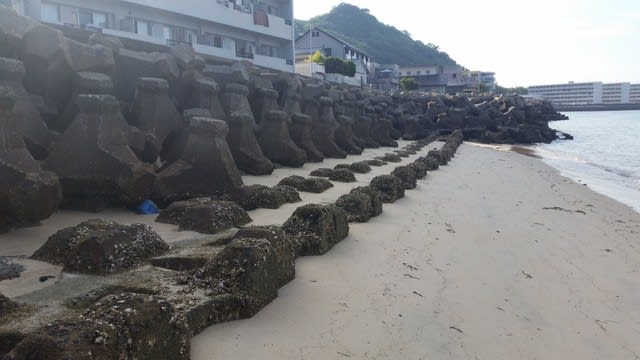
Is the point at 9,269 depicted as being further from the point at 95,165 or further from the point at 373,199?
the point at 373,199

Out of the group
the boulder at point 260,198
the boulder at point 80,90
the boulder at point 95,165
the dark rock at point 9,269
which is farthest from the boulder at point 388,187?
the dark rock at point 9,269

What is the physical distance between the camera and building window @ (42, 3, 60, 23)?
22625 millimetres

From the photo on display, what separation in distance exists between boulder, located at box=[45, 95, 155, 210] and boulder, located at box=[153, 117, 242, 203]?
0.55 m

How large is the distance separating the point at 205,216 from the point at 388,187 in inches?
154

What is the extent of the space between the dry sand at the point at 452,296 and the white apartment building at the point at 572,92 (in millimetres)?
164567

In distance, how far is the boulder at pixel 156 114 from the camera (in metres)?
8.48

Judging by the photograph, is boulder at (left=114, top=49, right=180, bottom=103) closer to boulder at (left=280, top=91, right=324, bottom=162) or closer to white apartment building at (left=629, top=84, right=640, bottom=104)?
boulder at (left=280, top=91, right=324, bottom=162)

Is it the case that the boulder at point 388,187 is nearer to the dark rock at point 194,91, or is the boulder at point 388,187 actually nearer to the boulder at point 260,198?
the boulder at point 260,198

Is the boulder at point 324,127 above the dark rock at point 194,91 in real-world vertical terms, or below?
below

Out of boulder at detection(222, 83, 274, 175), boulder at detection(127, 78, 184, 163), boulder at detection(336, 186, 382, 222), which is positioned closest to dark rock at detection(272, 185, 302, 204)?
boulder at detection(336, 186, 382, 222)

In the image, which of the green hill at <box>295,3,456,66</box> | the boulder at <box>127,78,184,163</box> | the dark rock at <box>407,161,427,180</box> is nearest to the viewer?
the boulder at <box>127,78,184,163</box>

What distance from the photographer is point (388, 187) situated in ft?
28.7

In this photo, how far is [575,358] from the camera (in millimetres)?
3783

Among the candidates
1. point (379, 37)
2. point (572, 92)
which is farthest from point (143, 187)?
point (572, 92)
